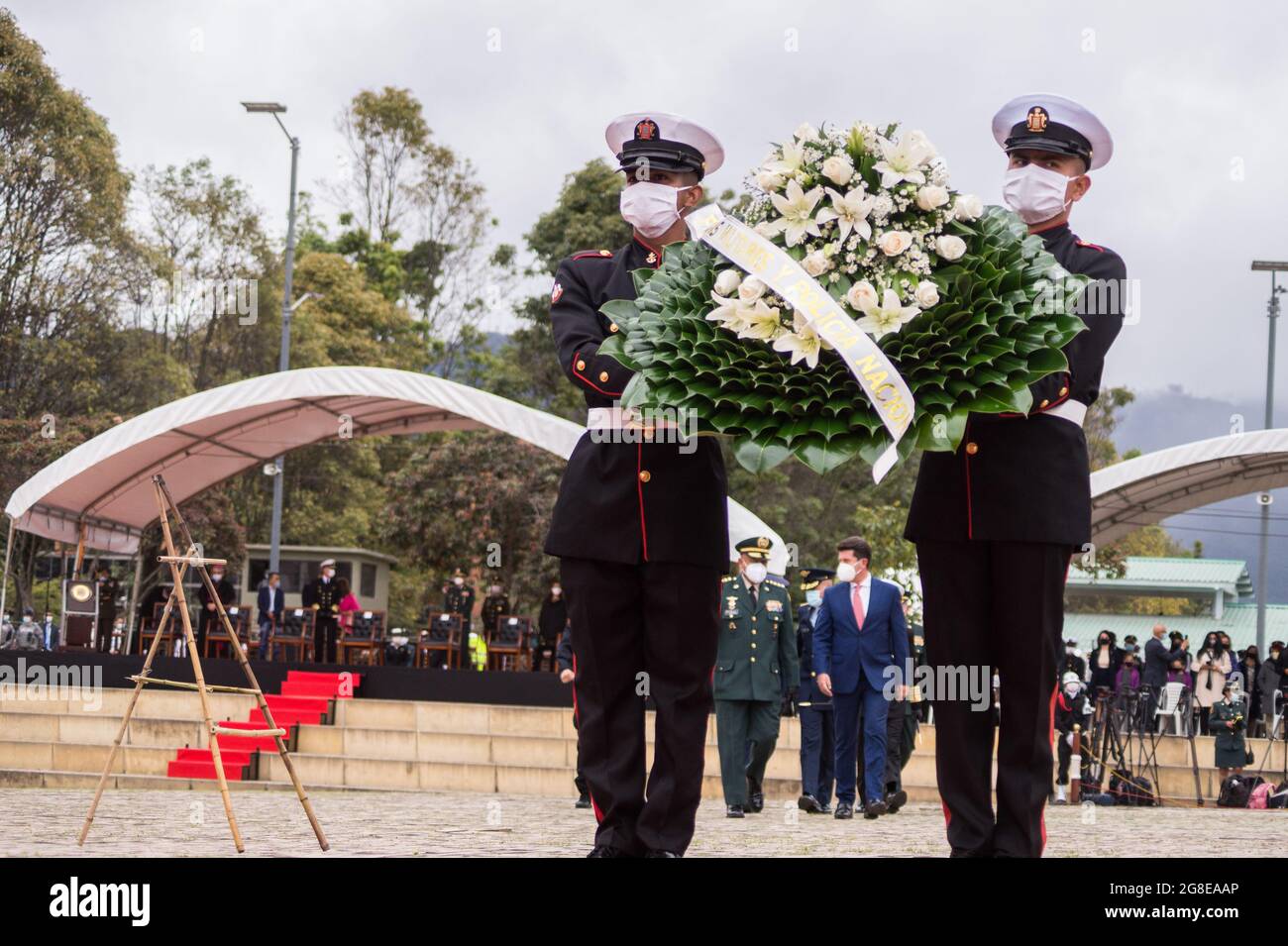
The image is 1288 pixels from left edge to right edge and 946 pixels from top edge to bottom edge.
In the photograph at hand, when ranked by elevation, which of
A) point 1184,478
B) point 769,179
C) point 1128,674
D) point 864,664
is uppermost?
point 1184,478

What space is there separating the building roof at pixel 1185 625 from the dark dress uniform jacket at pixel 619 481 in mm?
42875

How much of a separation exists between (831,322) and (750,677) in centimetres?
849

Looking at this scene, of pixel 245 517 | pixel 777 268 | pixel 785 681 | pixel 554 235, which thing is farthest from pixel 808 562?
pixel 777 268

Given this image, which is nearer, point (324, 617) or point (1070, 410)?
point (1070, 410)

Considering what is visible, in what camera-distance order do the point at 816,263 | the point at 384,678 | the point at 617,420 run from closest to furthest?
the point at 816,263 → the point at 617,420 → the point at 384,678

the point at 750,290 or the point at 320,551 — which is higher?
the point at 320,551

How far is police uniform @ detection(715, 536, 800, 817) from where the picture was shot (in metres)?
12.2

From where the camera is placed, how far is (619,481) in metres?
4.82

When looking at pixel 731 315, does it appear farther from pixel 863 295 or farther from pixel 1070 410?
pixel 1070 410

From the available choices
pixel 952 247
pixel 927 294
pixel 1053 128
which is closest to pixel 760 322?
pixel 927 294

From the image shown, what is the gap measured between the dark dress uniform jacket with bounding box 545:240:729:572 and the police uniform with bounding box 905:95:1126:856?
0.66 metres
